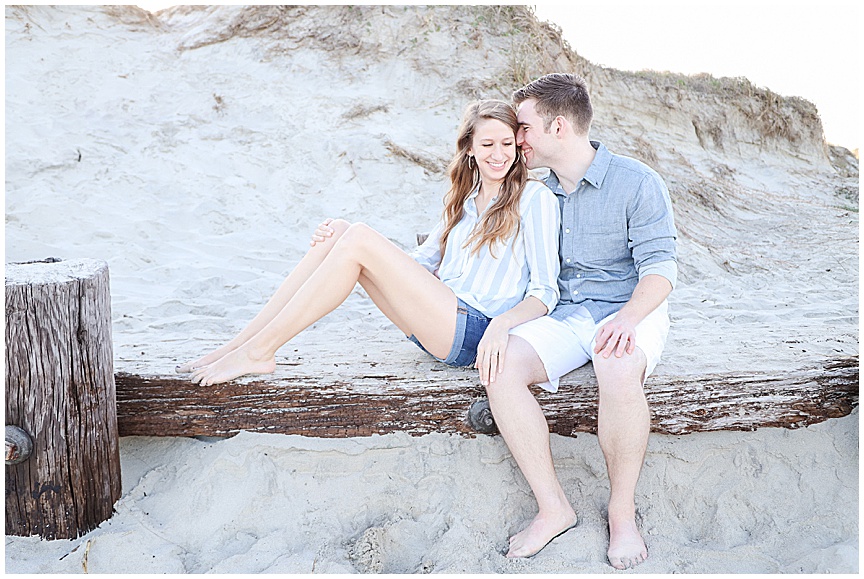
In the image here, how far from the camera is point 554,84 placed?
275 cm

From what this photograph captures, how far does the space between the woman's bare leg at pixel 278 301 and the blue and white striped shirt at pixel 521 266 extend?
525mm

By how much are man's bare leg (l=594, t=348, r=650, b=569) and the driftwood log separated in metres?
0.23

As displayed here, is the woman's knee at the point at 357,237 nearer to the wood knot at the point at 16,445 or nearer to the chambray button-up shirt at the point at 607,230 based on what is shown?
the chambray button-up shirt at the point at 607,230

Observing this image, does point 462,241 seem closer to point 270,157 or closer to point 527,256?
point 527,256

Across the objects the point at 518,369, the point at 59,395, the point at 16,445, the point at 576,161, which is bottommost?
the point at 16,445

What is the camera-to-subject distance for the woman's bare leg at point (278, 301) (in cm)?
274

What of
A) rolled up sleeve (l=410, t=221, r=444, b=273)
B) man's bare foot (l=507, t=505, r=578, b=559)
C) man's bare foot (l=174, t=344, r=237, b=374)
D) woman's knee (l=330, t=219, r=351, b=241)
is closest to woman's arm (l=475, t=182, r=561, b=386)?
rolled up sleeve (l=410, t=221, r=444, b=273)

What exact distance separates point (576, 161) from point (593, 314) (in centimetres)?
61

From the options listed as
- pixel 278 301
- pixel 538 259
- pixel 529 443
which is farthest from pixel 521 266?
pixel 278 301

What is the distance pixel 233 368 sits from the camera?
8.54 ft

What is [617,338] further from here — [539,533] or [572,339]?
[539,533]

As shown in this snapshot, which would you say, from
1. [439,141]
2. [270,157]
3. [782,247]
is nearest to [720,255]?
[782,247]

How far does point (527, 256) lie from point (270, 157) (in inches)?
212

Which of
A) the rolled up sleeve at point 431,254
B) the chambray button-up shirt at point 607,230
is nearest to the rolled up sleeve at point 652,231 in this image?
the chambray button-up shirt at point 607,230
